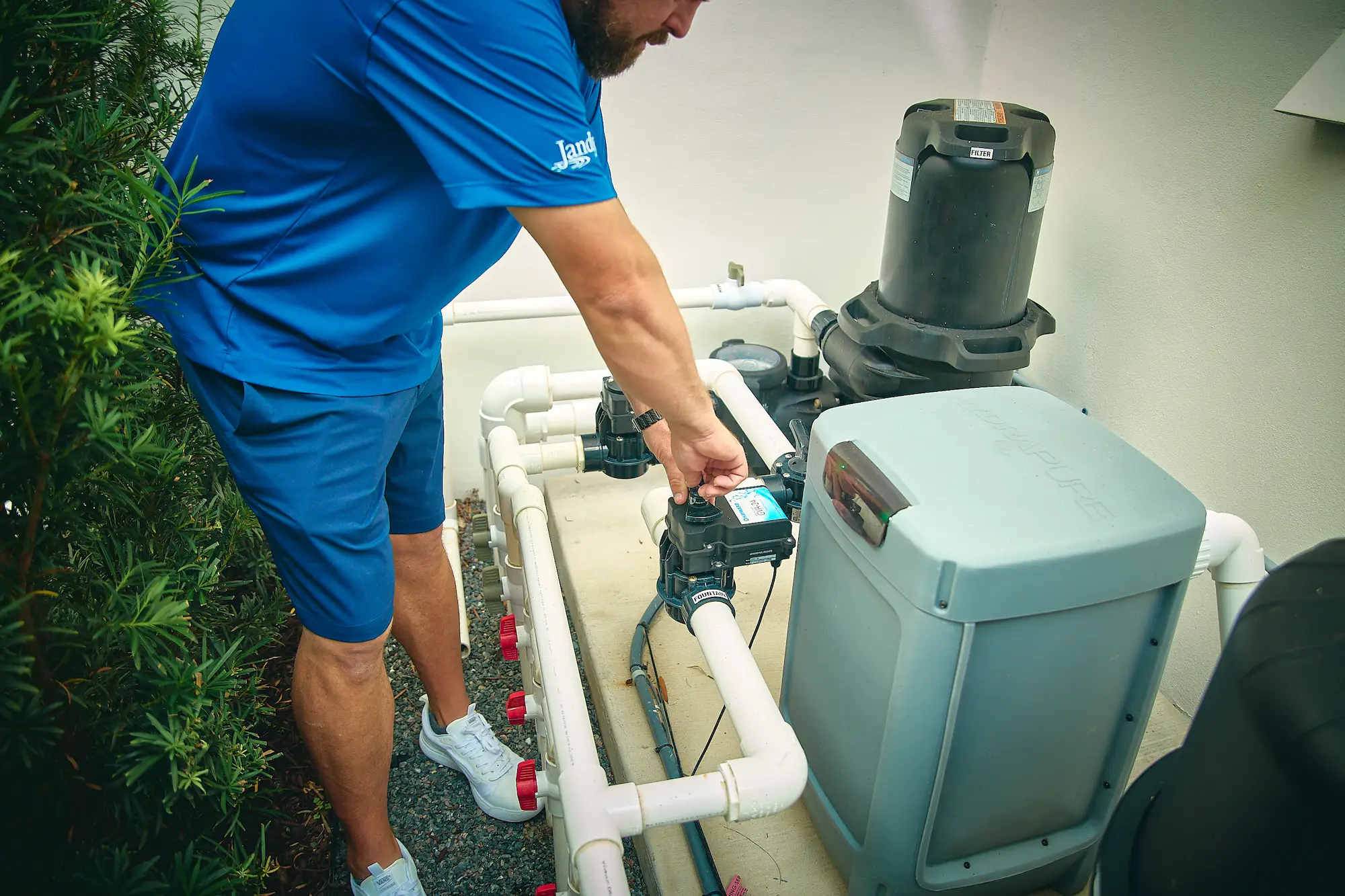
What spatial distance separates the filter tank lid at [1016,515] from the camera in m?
0.92

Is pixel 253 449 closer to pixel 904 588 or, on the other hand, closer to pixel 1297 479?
pixel 904 588

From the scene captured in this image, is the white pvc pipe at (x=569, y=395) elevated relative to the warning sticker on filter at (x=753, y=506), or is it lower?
lower

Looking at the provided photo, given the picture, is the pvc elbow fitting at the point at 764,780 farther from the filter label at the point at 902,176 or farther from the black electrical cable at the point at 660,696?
the filter label at the point at 902,176

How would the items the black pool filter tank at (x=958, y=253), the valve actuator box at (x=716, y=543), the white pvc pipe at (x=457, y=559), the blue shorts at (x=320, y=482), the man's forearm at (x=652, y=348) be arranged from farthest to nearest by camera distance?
the white pvc pipe at (x=457, y=559)
the black pool filter tank at (x=958, y=253)
the valve actuator box at (x=716, y=543)
the blue shorts at (x=320, y=482)
the man's forearm at (x=652, y=348)

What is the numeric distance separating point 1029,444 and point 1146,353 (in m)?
0.84

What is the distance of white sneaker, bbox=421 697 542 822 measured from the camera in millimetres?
1503

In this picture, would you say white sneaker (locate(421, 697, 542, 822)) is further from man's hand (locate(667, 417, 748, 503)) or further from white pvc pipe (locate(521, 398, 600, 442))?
man's hand (locate(667, 417, 748, 503))

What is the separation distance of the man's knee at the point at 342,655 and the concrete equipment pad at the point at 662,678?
0.52 meters

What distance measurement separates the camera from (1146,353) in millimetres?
1723

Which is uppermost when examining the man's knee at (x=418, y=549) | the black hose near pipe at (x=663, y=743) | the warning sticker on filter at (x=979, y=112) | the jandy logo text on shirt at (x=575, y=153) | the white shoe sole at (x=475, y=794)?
the jandy logo text on shirt at (x=575, y=153)

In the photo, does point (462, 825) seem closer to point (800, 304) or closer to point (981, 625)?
point (981, 625)

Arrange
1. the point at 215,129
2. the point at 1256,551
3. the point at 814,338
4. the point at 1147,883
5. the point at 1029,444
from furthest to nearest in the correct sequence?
the point at 814,338 → the point at 1256,551 → the point at 1029,444 → the point at 215,129 → the point at 1147,883

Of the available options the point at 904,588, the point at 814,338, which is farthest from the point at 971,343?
the point at 904,588

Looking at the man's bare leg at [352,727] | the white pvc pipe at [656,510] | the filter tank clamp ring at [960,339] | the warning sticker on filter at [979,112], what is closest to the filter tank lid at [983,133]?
the warning sticker on filter at [979,112]
